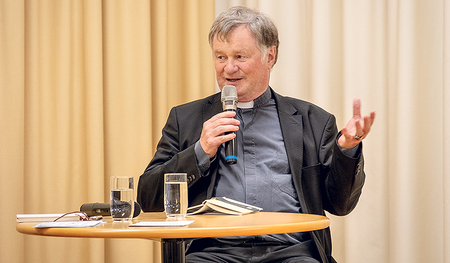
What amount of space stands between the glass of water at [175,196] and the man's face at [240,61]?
867 millimetres

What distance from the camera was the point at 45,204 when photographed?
2.55 metres

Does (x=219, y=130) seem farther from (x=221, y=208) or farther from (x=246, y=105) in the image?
(x=246, y=105)

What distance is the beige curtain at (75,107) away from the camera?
2.48 metres

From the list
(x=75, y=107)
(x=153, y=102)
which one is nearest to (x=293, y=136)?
(x=153, y=102)

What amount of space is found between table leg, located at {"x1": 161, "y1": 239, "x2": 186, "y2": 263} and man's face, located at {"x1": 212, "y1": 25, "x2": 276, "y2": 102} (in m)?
1.01

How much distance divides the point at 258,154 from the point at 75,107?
120 cm

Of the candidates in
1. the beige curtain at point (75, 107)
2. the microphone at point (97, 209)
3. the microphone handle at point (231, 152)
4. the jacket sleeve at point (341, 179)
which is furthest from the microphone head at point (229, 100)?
the beige curtain at point (75, 107)

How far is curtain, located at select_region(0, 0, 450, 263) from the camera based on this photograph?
2.50 metres

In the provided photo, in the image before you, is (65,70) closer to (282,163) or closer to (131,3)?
(131,3)

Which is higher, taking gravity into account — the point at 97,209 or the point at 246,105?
the point at 246,105

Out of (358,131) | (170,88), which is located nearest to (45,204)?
(170,88)

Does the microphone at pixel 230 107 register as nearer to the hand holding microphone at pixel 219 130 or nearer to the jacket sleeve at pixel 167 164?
the hand holding microphone at pixel 219 130

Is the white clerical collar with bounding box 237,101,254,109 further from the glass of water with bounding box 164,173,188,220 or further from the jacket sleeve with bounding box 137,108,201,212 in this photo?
the glass of water with bounding box 164,173,188,220

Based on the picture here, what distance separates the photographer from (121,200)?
146cm
